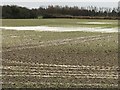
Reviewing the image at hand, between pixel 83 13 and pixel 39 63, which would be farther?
pixel 83 13

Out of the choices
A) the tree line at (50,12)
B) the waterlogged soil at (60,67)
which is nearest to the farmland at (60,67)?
the waterlogged soil at (60,67)

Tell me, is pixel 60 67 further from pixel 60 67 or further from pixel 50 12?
pixel 50 12

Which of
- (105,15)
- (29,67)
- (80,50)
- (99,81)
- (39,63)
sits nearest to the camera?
(99,81)

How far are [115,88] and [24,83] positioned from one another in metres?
2.06

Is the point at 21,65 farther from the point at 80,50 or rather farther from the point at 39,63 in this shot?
the point at 80,50

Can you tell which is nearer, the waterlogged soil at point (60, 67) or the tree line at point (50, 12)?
the waterlogged soil at point (60, 67)

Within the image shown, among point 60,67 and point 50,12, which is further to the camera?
point 50,12

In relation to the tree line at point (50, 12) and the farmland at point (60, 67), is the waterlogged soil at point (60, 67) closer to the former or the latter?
the farmland at point (60, 67)

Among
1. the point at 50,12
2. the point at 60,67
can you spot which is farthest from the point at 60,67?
the point at 50,12

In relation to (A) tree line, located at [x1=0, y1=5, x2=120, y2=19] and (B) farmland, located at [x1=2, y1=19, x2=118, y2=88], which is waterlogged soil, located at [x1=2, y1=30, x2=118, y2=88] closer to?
(B) farmland, located at [x1=2, y1=19, x2=118, y2=88]

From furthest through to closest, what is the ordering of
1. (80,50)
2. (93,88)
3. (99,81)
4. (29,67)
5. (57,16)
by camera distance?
(57,16)
(80,50)
(29,67)
(99,81)
(93,88)

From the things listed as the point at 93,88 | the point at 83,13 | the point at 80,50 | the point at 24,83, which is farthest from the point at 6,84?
the point at 83,13

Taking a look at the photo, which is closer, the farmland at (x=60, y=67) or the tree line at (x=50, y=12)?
the farmland at (x=60, y=67)

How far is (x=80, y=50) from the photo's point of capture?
13.8 meters
